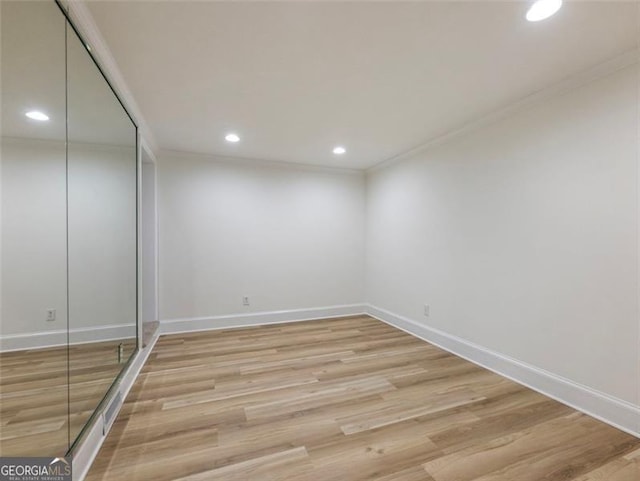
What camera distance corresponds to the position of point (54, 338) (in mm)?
1617

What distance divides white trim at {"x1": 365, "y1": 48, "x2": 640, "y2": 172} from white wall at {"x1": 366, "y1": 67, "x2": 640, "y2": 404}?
0.04m

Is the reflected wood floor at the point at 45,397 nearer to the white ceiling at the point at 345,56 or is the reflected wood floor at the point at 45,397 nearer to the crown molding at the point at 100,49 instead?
the crown molding at the point at 100,49

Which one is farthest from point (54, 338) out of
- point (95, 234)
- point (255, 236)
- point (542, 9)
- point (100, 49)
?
point (542, 9)

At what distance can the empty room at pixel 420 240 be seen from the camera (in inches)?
56.2

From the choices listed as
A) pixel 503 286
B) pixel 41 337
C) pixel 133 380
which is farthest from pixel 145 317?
pixel 503 286

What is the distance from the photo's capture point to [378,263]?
435cm

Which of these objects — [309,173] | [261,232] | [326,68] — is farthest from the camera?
[309,173]

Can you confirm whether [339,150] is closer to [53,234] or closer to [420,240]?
[420,240]

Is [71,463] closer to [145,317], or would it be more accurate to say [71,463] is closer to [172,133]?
[145,317]

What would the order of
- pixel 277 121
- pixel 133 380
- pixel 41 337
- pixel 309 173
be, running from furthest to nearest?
pixel 309 173
pixel 277 121
pixel 133 380
pixel 41 337

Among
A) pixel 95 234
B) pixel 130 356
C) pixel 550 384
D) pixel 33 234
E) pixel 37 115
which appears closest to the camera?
pixel 37 115

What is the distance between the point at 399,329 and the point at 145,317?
10.9ft

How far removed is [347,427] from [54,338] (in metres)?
1.86

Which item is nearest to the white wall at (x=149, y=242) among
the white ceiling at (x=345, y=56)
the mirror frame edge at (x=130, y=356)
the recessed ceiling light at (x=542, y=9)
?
the mirror frame edge at (x=130, y=356)
